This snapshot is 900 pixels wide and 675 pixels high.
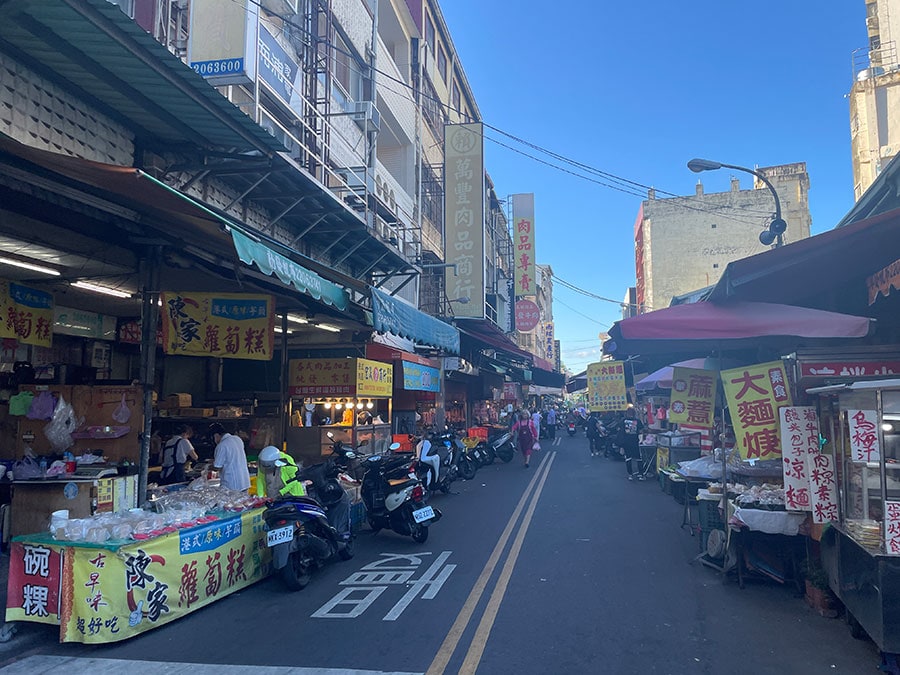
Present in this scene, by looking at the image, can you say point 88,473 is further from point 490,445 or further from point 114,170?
point 490,445

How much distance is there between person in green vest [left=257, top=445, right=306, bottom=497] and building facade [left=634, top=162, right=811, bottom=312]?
42.3 meters

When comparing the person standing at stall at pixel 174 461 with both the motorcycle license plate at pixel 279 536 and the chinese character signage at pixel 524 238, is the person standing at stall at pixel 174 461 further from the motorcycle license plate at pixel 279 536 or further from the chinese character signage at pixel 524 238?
the chinese character signage at pixel 524 238

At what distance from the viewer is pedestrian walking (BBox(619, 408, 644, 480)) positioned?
1706 cm

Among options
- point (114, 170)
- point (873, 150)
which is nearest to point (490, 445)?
point (114, 170)

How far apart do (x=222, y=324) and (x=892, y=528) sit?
26.0 ft

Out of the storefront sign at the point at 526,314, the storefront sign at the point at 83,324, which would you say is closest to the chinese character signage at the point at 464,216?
the storefront sign at the point at 83,324

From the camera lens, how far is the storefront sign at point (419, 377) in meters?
16.9

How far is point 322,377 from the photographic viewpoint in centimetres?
1347

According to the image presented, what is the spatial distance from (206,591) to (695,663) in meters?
4.65

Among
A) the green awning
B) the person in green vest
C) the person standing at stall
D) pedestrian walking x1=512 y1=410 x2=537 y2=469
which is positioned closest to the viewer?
the green awning

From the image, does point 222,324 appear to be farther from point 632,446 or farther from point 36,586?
point 632,446

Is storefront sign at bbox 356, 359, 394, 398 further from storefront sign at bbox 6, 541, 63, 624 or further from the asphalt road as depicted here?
storefront sign at bbox 6, 541, 63, 624

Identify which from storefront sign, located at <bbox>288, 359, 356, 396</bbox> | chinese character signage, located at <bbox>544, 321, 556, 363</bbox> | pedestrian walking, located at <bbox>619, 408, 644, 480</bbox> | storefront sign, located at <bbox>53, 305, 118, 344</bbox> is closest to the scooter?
storefront sign, located at <bbox>288, 359, 356, 396</bbox>

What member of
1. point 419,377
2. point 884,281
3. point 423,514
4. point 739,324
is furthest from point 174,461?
point 884,281
